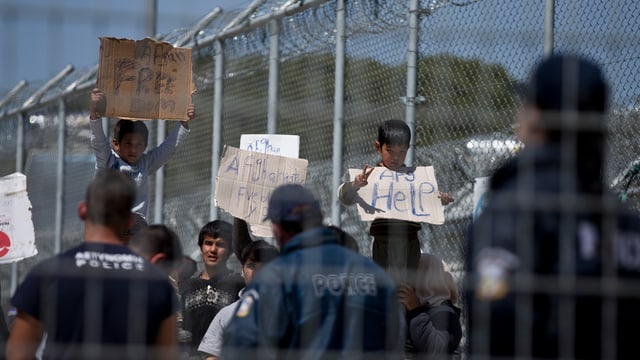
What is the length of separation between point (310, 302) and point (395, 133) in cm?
253

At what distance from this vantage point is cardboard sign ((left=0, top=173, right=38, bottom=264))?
26.1ft

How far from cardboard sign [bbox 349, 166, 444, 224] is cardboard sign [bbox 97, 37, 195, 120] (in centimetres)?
112

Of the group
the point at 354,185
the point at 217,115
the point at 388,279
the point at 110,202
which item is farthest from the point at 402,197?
the point at 217,115

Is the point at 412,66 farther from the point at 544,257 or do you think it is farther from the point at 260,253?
the point at 544,257

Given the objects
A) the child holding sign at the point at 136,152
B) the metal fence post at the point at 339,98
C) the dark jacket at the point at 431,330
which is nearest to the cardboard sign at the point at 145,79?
the child holding sign at the point at 136,152

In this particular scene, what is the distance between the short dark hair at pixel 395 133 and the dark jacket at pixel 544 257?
3020 millimetres

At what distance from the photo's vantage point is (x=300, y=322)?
4.80 meters

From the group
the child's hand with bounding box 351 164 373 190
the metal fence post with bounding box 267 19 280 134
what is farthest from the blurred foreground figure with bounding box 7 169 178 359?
the metal fence post with bounding box 267 19 280 134

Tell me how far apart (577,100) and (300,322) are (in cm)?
128

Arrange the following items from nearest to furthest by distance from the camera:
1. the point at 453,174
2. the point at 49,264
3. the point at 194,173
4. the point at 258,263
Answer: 1. the point at 49,264
2. the point at 258,263
3. the point at 453,174
4. the point at 194,173

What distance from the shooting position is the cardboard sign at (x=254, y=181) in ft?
25.6

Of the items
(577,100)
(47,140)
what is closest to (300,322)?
(577,100)

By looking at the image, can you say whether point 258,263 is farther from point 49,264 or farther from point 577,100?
point 577,100

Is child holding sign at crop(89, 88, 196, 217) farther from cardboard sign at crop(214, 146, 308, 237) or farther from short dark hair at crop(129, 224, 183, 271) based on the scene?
short dark hair at crop(129, 224, 183, 271)
